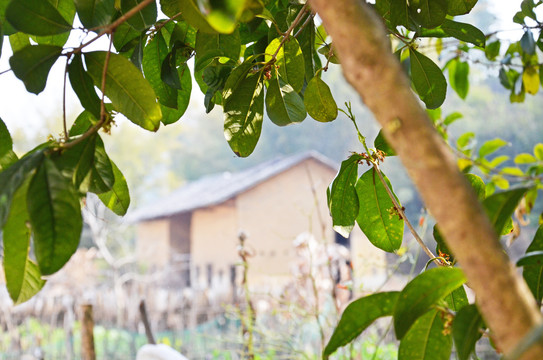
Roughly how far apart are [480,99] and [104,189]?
1749cm

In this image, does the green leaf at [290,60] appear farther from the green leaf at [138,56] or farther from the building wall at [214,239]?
the building wall at [214,239]

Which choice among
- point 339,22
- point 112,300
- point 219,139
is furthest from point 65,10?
point 219,139

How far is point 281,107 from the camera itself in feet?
2.21

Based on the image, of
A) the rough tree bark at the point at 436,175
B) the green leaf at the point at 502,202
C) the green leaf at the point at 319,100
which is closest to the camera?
the rough tree bark at the point at 436,175

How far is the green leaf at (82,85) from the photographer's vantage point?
1.49 ft

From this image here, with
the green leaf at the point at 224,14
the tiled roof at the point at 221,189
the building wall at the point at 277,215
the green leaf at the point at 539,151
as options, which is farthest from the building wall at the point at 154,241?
the green leaf at the point at 224,14

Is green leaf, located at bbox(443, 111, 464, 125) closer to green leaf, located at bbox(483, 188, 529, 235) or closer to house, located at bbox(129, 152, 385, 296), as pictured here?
green leaf, located at bbox(483, 188, 529, 235)

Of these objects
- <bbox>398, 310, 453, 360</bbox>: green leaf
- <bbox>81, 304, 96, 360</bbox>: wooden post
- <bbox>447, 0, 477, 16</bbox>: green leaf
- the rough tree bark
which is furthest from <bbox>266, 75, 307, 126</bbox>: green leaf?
<bbox>81, 304, 96, 360</bbox>: wooden post

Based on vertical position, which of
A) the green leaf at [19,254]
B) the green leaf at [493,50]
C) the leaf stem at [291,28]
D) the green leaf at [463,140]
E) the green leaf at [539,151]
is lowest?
the green leaf at [19,254]

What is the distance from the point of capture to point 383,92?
9.0 inches

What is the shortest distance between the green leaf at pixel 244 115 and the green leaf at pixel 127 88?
0.47ft

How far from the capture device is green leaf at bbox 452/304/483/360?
34 centimetres

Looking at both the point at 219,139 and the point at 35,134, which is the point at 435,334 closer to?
the point at 35,134

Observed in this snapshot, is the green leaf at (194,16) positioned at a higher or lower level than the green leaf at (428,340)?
higher
